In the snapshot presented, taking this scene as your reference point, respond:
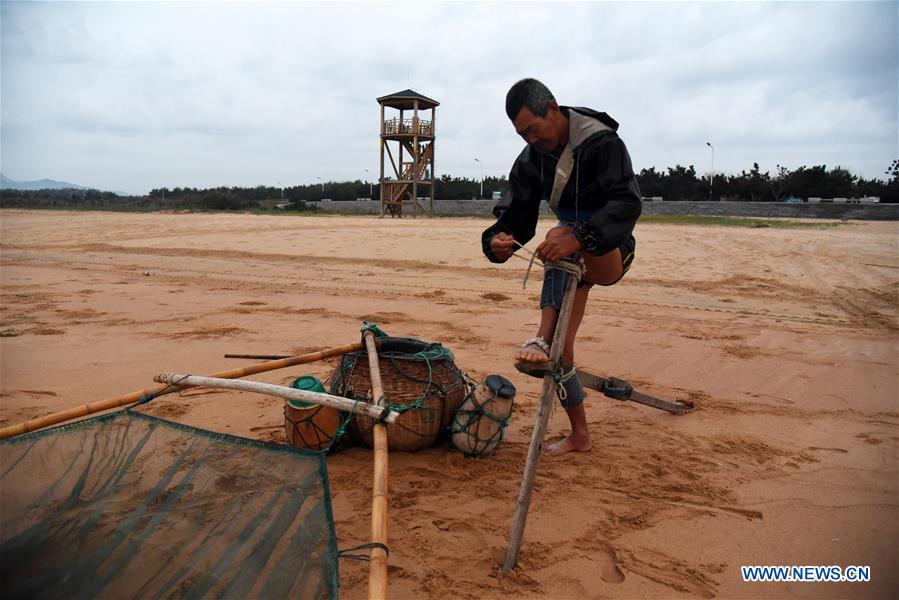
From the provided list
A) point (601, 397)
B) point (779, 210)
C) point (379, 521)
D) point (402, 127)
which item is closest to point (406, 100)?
point (402, 127)

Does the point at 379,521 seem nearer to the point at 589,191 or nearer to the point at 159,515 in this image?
the point at 159,515

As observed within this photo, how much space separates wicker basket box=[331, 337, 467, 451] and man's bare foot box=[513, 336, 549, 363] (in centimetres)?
78

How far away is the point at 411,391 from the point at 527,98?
1546mm

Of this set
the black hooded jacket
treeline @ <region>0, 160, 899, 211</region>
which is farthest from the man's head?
treeline @ <region>0, 160, 899, 211</region>

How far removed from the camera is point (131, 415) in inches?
103

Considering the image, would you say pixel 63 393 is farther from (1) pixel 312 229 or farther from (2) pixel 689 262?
(1) pixel 312 229

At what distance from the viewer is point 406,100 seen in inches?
1117

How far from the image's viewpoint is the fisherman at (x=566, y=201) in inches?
95.6

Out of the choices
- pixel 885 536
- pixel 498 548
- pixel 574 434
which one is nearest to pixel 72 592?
pixel 498 548

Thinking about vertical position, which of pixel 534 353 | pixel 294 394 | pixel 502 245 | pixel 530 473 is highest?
pixel 502 245

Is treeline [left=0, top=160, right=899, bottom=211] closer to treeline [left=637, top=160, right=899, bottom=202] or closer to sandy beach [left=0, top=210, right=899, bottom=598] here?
treeline [left=637, top=160, right=899, bottom=202]

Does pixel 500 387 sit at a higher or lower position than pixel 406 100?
lower

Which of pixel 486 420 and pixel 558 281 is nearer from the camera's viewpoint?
pixel 558 281

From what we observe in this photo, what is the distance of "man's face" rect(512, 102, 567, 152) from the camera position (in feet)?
8.29
